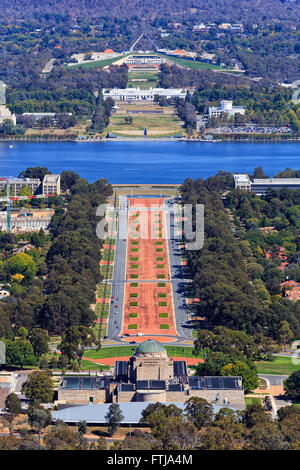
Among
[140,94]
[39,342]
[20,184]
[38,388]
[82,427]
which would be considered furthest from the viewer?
[140,94]

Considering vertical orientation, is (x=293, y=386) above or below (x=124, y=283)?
below

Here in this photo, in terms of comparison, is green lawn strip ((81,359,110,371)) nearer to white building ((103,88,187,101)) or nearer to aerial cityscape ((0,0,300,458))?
aerial cityscape ((0,0,300,458))

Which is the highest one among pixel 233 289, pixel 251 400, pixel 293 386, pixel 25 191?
pixel 25 191

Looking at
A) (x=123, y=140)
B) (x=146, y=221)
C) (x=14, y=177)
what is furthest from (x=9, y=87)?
(x=146, y=221)

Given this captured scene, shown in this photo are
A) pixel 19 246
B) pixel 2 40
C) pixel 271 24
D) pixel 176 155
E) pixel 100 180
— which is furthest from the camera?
pixel 271 24

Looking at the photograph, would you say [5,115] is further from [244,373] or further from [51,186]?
[244,373]

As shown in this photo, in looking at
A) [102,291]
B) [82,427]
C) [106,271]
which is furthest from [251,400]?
[106,271]

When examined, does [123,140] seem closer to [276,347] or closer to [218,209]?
[218,209]

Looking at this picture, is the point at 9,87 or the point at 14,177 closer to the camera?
the point at 14,177

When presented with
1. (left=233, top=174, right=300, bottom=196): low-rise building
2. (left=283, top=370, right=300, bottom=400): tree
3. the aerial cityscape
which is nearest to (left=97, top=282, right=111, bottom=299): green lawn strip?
the aerial cityscape
